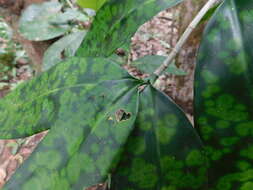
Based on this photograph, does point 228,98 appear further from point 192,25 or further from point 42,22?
point 42,22

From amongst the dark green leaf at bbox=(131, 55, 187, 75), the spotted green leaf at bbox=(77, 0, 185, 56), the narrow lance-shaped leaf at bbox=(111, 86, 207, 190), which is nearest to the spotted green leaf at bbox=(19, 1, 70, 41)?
the dark green leaf at bbox=(131, 55, 187, 75)

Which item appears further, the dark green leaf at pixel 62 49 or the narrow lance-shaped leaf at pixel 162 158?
the dark green leaf at pixel 62 49

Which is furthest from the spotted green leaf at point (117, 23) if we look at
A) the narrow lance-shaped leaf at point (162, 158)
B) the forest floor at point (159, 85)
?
the forest floor at point (159, 85)

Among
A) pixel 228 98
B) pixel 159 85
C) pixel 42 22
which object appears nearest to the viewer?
pixel 228 98

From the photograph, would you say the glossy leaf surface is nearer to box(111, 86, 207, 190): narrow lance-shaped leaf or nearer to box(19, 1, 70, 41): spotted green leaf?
box(111, 86, 207, 190): narrow lance-shaped leaf

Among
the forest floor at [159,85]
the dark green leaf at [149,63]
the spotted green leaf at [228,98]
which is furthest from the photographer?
the forest floor at [159,85]

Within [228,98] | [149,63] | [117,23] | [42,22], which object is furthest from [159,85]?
[228,98]

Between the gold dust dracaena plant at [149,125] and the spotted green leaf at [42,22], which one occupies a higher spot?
the spotted green leaf at [42,22]

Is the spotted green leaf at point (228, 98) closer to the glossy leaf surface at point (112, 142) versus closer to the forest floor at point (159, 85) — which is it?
the glossy leaf surface at point (112, 142)
